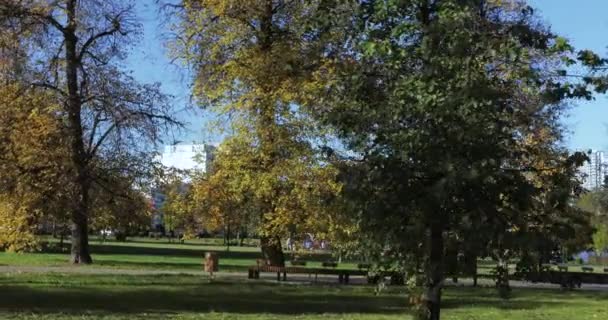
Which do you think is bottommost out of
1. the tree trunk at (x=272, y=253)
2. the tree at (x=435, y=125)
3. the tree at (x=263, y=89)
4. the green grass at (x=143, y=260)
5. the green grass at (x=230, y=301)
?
the green grass at (x=143, y=260)

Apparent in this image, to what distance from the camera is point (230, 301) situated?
20.1 metres

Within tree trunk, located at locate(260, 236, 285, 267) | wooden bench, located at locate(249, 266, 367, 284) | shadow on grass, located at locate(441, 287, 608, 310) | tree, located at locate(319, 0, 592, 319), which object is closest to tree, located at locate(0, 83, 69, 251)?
wooden bench, located at locate(249, 266, 367, 284)

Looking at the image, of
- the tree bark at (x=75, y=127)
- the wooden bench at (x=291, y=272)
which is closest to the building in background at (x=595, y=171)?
the wooden bench at (x=291, y=272)

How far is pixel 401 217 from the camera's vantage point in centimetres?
848

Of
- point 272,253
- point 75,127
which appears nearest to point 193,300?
point 75,127

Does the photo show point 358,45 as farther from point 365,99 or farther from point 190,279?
point 190,279

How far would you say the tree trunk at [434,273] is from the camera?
8.50 meters

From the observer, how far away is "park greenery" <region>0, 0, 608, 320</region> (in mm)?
8125

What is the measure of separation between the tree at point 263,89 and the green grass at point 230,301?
3.36 m

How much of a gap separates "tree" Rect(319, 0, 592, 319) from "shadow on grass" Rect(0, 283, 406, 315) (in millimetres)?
9337

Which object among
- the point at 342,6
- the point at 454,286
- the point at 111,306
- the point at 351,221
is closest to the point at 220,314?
the point at 111,306

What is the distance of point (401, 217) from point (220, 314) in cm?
879

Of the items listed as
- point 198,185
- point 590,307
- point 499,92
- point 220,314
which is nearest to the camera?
point 499,92

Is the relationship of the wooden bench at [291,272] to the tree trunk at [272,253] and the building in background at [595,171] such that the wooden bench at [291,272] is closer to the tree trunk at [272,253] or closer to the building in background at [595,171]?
the tree trunk at [272,253]
